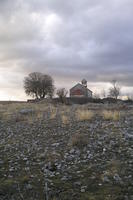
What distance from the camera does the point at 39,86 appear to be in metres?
84.6

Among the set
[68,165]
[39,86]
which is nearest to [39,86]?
[39,86]

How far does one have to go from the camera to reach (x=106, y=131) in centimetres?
1266

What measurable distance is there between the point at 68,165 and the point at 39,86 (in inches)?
3032

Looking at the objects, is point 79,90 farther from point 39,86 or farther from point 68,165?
point 68,165

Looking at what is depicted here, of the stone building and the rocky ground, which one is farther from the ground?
the stone building

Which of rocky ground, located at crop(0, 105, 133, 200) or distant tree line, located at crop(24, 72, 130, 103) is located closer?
rocky ground, located at crop(0, 105, 133, 200)

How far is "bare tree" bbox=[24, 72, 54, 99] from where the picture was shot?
84688 millimetres

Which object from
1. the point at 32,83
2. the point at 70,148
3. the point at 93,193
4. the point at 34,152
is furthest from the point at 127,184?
the point at 32,83

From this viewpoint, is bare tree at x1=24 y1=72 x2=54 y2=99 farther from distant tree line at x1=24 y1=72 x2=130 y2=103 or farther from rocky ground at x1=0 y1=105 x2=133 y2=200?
rocky ground at x1=0 y1=105 x2=133 y2=200

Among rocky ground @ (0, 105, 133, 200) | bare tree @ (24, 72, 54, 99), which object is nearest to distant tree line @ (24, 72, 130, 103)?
bare tree @ (24, 72, 54, 99)

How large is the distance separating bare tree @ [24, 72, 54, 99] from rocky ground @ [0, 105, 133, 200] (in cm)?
7160

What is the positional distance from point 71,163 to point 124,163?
5.58 feet

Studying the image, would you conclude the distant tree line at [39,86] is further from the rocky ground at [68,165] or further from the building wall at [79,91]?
the rocky ground at [68,165]

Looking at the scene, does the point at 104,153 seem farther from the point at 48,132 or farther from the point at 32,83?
the point at 32,83
